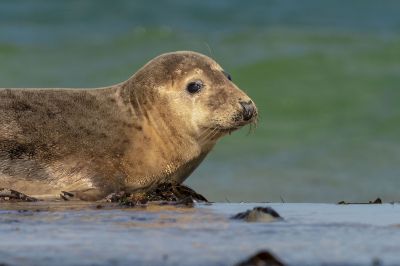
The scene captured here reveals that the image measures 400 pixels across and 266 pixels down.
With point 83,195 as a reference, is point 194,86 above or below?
above

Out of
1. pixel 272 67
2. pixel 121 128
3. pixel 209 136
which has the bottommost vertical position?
pixel 121 128

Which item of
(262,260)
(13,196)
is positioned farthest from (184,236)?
(13,196)

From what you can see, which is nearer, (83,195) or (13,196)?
(13,196)

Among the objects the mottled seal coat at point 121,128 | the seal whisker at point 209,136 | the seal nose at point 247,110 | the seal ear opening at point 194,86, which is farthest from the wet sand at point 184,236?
the seal ear opening at point 194,86

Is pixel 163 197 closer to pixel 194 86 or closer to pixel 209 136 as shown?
→ pixel 209 136

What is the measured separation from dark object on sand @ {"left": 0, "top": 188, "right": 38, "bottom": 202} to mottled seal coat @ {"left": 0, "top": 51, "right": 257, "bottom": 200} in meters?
0.28

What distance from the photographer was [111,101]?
30.9 ft

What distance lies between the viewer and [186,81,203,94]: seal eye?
9508 millimetres

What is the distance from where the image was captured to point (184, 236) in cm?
604

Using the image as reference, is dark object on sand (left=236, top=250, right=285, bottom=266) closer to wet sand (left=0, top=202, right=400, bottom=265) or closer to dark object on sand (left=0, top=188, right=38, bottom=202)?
wet sand (left=0, top=202, right=400, bottom=265)

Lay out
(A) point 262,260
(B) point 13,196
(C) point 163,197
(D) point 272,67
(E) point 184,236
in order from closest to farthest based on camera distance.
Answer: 1. (A) point 262,260
2. (E) point 184,236
3. (B) point 13,196
4. (C) point 163,197
5. (D) point 272,67

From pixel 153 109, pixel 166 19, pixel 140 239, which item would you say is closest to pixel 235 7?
pixel 166 19

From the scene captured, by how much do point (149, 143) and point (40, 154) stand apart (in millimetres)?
901

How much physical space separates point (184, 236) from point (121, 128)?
3.27 meters
